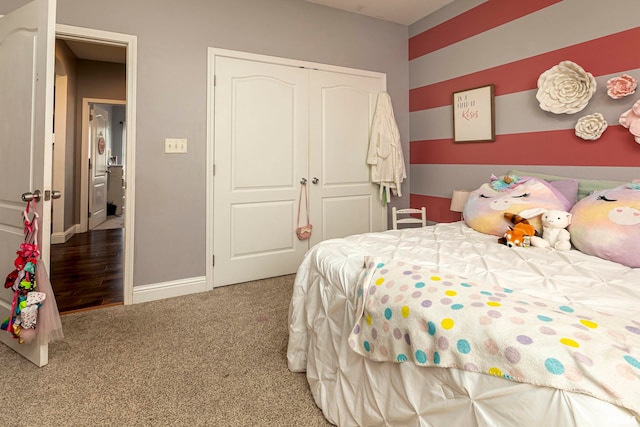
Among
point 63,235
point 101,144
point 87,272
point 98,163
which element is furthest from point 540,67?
point 101,144

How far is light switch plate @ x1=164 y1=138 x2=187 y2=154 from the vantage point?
109 inches

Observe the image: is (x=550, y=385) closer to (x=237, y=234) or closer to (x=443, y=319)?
(x=443, y=319)

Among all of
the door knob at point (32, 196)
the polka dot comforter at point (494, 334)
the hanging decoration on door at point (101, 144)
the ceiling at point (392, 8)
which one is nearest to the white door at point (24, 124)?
the door knob at point (32, 196)

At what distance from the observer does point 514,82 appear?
2.81 m

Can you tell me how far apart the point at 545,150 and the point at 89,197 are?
6.08m

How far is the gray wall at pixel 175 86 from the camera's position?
2646 millimetres

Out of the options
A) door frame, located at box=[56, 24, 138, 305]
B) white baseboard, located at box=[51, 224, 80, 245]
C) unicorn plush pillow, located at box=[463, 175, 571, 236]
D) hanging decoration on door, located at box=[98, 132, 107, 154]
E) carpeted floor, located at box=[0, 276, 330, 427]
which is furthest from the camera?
hanging decoration on door, located at box=[98, 132, 107, 154]

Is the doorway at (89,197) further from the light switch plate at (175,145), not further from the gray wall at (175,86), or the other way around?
the light switch plate at (175,145)


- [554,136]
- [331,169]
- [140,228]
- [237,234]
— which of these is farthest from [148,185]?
[554,136]

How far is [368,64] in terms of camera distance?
12.1 ft

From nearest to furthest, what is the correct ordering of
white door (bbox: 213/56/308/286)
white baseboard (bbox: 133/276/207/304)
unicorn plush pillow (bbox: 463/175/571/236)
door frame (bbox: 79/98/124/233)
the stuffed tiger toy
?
1. the stuffed tiger toy
2. unicorn plush pillow (bbox: 463/175/571/236)
3. white baseboard (bbox: 133/276/207/304)
4. white door (bbox: 213/56/308/286)
5. door frame (bbox: 79/98/124/233)

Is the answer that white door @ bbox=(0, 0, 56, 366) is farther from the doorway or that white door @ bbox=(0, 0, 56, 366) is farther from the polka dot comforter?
the polka dot comforter

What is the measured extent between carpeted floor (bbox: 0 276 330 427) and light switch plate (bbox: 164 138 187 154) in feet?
4.10

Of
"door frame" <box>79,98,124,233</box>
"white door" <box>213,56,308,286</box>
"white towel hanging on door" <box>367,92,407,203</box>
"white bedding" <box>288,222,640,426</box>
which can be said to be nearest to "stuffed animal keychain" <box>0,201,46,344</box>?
"white bedding" <box>288,222,640,426</box>
